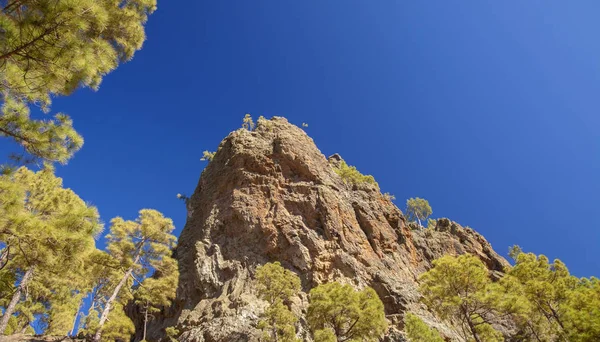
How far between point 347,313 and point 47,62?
1664cm

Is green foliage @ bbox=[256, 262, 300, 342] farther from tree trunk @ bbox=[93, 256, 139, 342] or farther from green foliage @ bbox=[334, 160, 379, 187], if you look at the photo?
green foliage @ bbox=[334, 160, 379, 187]

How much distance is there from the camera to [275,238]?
2623 centimetres

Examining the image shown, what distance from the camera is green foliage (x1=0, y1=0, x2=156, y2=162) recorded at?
18.2 feet

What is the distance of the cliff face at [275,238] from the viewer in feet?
73.9

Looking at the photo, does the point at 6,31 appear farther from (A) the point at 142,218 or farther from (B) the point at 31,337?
(B) the point at 31,337

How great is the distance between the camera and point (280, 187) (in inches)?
1190

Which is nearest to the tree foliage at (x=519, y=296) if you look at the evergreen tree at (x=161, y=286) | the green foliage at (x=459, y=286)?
the green foliage at (x=459, y=286)

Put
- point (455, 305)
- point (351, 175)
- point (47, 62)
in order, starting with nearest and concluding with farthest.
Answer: point (47, 62), point (455, 305), point (351, 175)

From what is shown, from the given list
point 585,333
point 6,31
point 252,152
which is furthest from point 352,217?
point 6,31

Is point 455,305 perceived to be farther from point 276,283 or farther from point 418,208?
point 418,208

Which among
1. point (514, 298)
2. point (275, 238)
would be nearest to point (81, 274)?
point (275, 238)

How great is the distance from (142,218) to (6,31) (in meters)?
15.5

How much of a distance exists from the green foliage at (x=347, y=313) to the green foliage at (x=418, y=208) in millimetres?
42478

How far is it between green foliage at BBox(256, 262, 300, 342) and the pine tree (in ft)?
20.3
